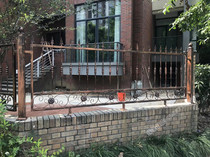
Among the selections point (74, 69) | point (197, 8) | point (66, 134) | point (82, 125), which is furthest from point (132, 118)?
point (74, 69)

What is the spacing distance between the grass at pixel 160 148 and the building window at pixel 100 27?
5.40 metres

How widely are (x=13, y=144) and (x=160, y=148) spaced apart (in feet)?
7.96

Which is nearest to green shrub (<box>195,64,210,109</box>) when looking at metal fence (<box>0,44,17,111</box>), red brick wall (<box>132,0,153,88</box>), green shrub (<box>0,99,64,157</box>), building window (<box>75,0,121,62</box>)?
red brick wall (<box>132,0,153,88</box>)

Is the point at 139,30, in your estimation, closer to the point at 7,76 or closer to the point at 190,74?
the point at 190,74

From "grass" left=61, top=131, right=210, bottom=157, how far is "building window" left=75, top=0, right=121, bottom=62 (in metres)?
5.40

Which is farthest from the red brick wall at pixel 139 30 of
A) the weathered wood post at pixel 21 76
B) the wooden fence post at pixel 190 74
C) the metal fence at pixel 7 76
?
the weathered wood post at pixel 21 76

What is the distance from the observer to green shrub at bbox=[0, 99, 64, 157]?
2.42 m

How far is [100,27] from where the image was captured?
9422 millimetres

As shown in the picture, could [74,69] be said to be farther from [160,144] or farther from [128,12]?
[160,144]

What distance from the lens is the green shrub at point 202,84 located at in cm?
541

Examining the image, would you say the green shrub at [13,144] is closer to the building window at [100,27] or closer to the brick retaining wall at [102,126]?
the brick retaining wall at [102,126]

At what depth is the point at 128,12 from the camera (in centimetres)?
862

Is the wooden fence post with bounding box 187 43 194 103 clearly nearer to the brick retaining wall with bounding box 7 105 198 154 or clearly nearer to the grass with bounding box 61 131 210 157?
the brick retaining wall with bounding box 7 105 198 154

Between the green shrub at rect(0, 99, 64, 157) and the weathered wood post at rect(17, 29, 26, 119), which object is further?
the weathered wood post at rect(17, 29, 26, 119)
